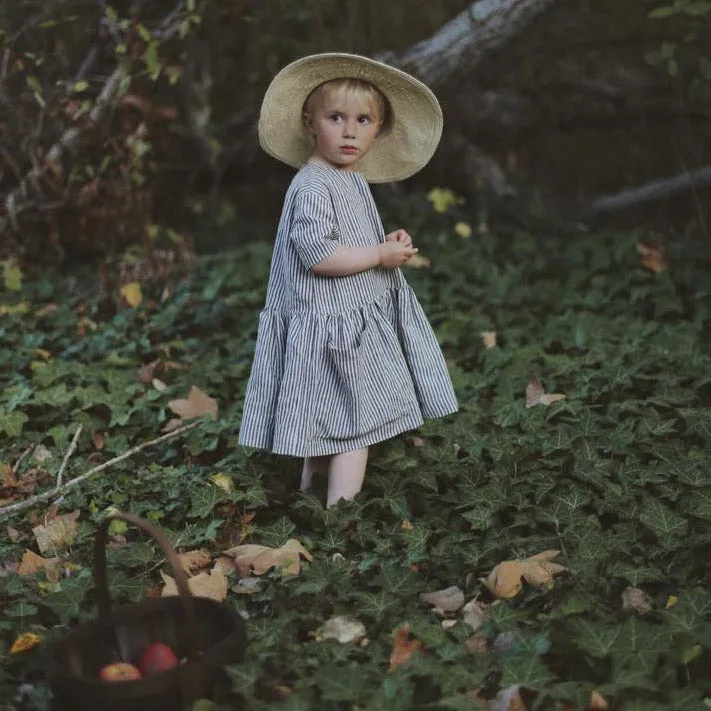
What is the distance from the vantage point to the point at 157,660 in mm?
2273

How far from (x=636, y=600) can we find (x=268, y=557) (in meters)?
1.06

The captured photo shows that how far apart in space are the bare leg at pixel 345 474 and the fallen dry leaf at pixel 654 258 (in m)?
2.84

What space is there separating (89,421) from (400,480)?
55.0 inches

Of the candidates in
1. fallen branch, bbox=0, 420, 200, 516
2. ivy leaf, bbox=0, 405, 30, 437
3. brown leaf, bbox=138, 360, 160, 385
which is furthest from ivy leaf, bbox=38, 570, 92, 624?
brown leaf, bbox=138, 360, 160, 385

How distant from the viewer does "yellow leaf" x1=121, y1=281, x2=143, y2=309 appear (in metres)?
5.46

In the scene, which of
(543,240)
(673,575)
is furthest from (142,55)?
(673,575)

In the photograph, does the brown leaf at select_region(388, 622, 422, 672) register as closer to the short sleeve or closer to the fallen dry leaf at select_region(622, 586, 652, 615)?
the fallen dry leaf at select_region(622, 586, 652, 615)

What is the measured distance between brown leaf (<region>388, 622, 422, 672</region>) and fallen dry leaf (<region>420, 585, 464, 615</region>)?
0.70ft

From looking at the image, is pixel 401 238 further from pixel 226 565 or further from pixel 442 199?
pixel 442 199

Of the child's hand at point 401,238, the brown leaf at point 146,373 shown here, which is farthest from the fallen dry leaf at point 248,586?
the brown leaf at point 146,373

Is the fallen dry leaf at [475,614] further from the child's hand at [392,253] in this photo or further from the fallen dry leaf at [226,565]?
the child's hand at [392,253]

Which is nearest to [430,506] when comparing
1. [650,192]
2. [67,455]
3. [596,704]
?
[596,704]

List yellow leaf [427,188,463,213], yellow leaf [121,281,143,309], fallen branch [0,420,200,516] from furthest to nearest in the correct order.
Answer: yellow leaf [427,188,463,213]
yellow leaf [121,281,143,309]
fallen branch [0,420,200,516]

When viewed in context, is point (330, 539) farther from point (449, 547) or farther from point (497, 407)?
point (497, 407)
